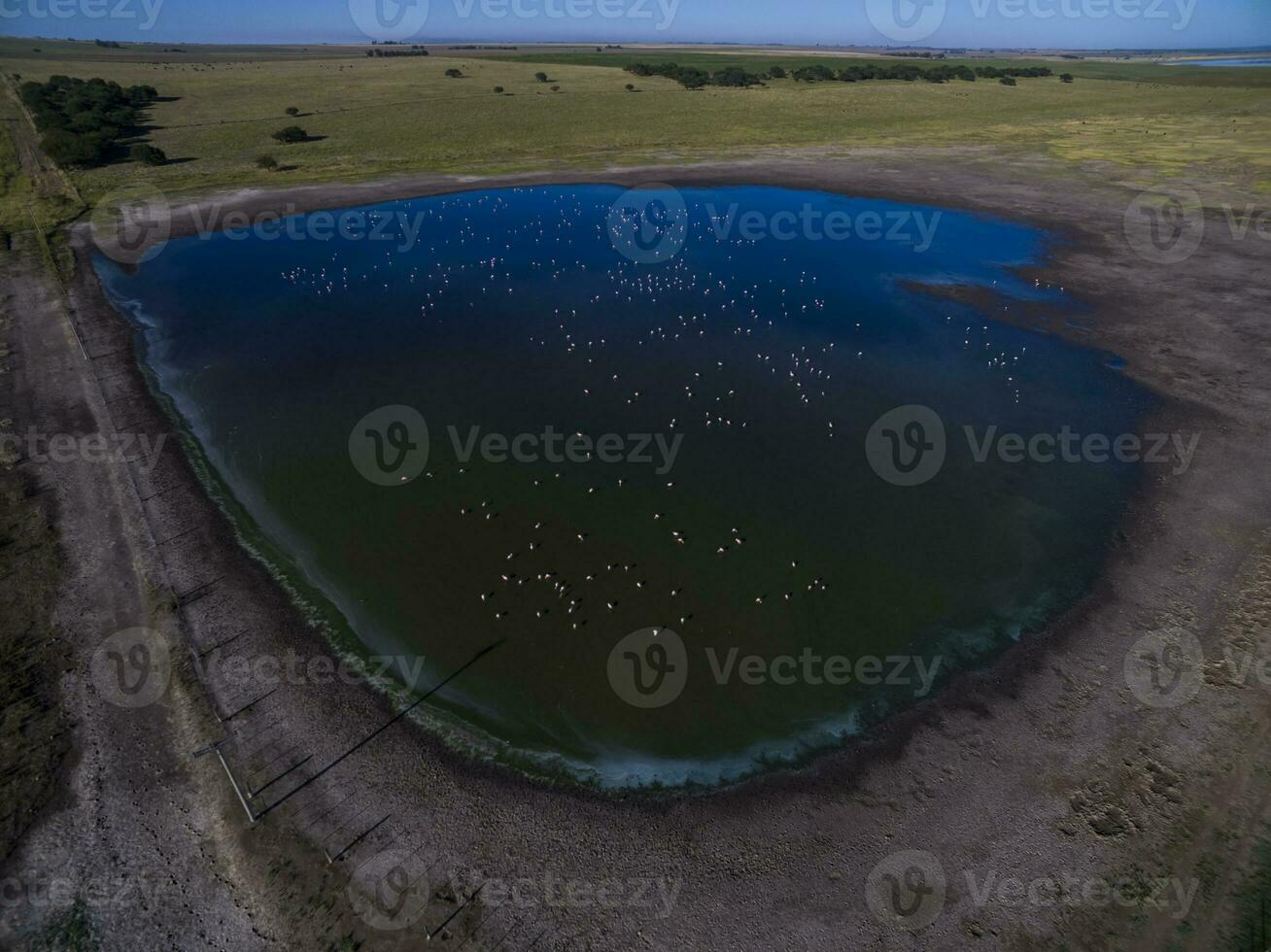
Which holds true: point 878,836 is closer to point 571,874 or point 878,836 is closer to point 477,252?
point 571,874

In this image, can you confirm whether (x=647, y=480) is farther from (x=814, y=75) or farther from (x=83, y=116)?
(x=814, y=75)

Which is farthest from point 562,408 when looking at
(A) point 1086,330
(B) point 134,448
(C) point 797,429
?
(A) point 1086,330

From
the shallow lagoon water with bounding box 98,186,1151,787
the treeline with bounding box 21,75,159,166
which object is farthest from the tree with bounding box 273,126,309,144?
the shallow lagoon water with bounding box 98,186,1151,787

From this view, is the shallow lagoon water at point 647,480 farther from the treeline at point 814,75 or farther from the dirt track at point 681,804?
the treeline at point 814,75

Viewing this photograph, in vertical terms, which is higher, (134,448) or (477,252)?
(477,252)

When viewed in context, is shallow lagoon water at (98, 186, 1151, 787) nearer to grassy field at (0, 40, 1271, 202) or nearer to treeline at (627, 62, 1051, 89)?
grassy field at (0, 40, 1271, 202)

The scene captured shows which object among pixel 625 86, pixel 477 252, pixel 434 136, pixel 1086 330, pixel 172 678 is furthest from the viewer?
pixel 625 86
